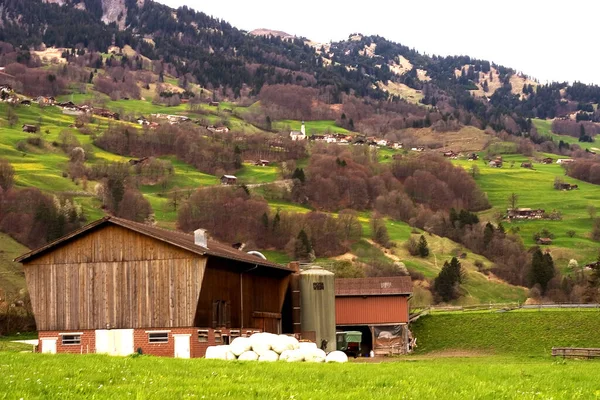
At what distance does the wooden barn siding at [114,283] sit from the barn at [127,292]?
0.17 ft

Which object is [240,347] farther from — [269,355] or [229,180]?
[229,180]

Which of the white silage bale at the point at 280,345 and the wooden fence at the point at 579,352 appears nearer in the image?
the white silage bale at the point at 280,345

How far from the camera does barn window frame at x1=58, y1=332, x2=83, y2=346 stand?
4528 centimetres

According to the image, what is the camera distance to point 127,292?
146 feet

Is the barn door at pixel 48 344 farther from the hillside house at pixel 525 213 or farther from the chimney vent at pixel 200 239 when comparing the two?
the hillside house at pixel 525 213

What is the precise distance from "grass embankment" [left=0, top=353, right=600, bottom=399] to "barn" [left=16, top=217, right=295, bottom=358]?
771 inches

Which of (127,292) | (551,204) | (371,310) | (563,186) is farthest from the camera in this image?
(563,186)

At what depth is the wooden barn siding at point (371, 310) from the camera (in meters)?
65.1

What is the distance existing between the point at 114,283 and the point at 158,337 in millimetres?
3749

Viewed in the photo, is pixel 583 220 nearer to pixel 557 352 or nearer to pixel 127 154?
pixel 127 154

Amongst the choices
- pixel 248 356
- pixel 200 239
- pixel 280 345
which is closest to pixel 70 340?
pixel 200 239

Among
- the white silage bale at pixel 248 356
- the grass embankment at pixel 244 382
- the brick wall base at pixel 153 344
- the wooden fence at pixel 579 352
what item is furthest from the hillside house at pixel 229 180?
the grass embankment at pixel 244 382

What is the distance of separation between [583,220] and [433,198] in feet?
114

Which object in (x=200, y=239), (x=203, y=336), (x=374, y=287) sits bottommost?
(x=374, y=287)
